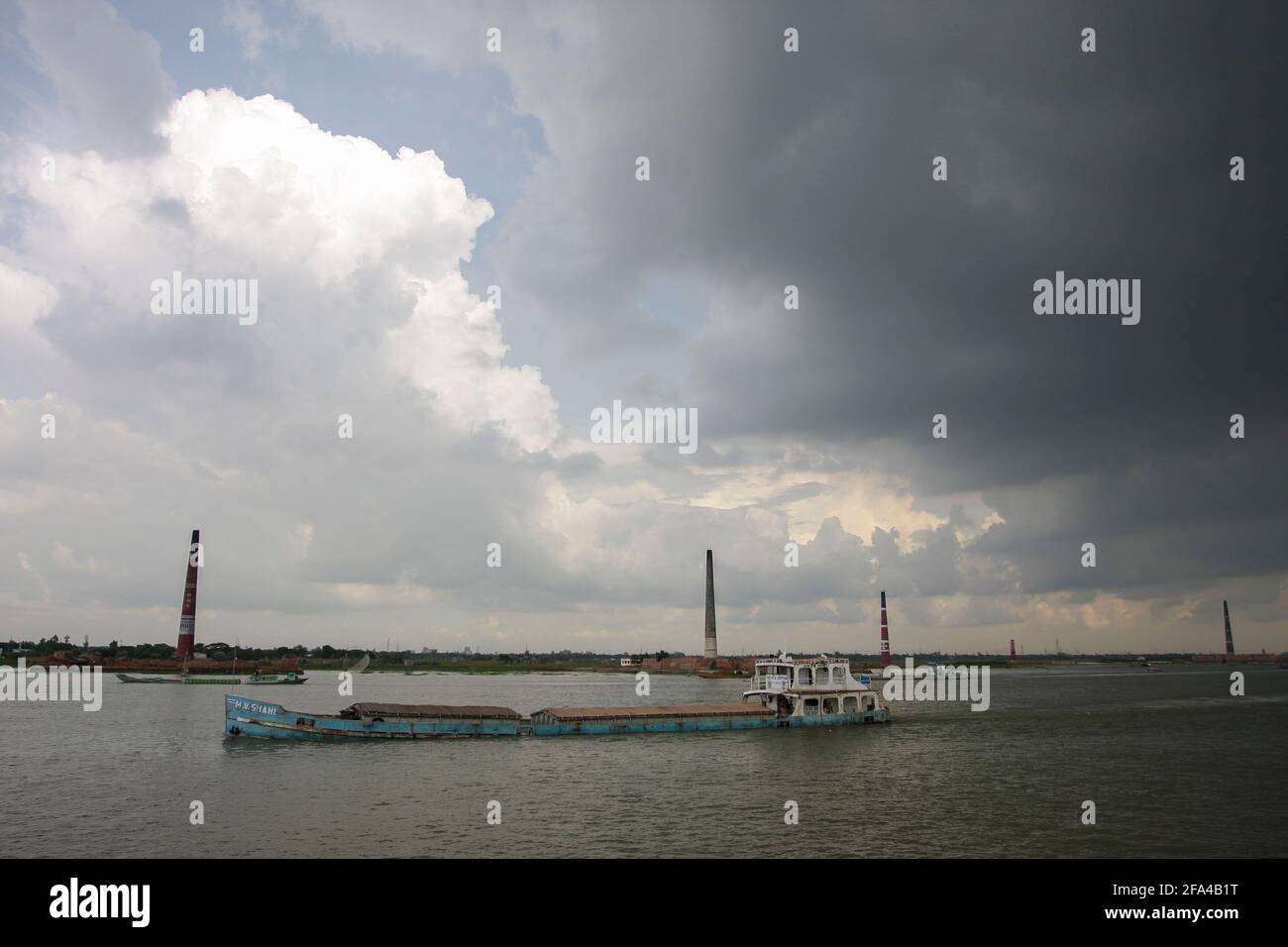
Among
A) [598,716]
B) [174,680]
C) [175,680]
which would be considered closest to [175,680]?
[175,680]

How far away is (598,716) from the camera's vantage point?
7138 cm

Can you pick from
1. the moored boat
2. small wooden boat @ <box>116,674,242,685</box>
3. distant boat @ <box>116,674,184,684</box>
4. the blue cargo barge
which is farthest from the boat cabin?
distant boat @ <box>116,674,184,684</box>

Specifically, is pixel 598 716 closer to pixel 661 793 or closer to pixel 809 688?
pixel 809 688

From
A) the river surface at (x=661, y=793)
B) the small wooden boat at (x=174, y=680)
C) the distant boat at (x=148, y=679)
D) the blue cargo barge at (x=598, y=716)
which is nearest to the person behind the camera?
the river surface at (x=661, y=793)

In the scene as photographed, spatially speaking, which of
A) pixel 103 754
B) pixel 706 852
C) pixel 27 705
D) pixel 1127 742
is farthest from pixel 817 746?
pixel 27 705

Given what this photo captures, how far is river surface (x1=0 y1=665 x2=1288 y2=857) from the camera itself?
1335 inches

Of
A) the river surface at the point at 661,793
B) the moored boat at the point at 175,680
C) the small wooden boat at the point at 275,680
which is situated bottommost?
the small wooden boat at the point at 275,680

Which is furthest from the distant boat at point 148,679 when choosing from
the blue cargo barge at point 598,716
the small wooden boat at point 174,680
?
the blue cargo barge at point 598,716

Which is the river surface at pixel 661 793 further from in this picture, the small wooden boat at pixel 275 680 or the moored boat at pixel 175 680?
the small wooden boat at pixel 275 680

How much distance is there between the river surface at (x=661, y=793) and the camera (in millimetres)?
33906

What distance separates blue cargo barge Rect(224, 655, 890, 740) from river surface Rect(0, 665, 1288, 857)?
147 centimetres

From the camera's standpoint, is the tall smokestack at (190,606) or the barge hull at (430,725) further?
the tall smokestack at (190,606)

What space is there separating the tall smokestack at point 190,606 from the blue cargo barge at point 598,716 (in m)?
109
